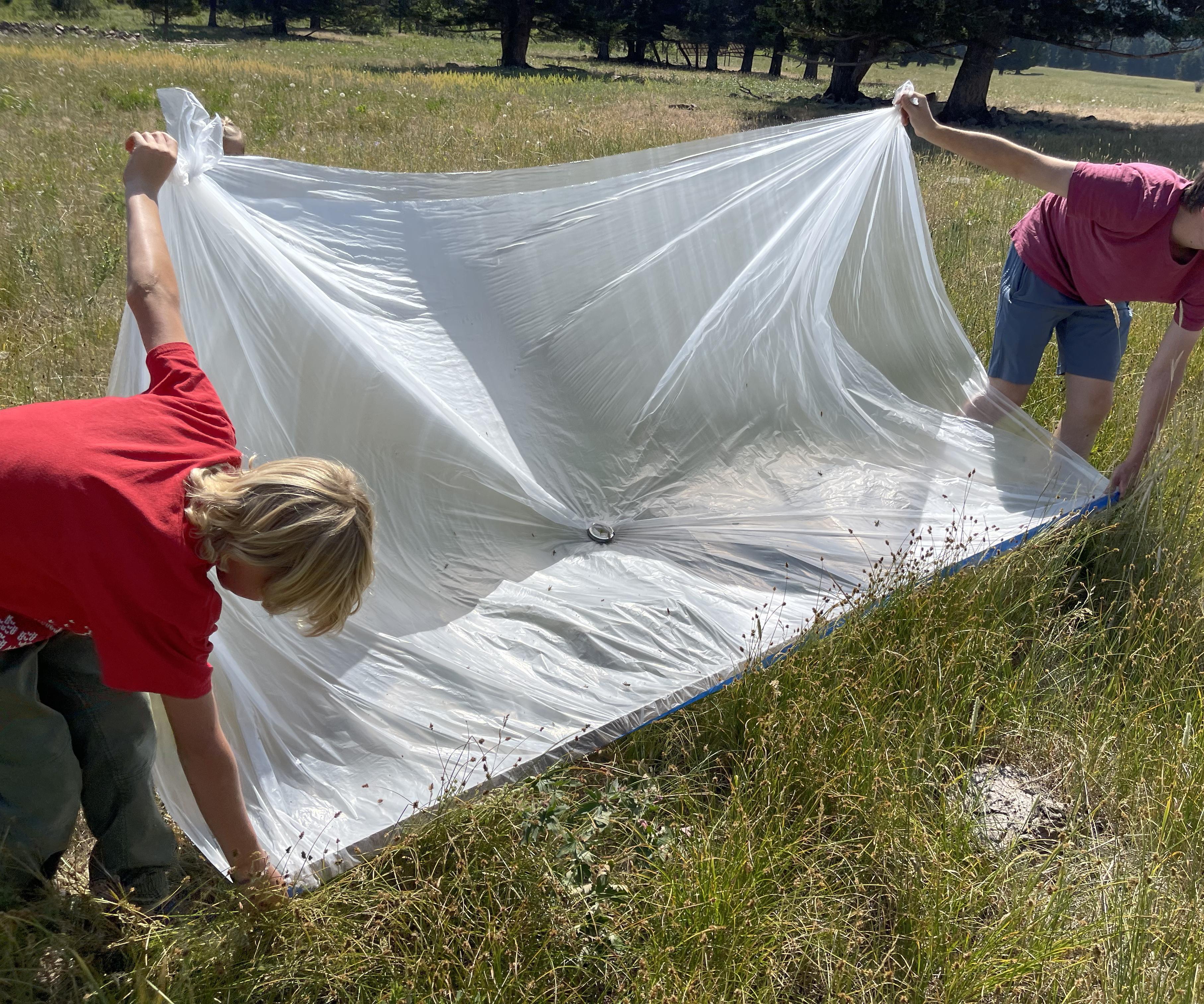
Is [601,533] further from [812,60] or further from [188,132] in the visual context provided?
[812,60]

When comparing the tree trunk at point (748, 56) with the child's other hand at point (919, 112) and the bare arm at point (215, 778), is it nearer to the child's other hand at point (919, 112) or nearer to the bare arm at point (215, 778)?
the child's other hand at point (919, 112)

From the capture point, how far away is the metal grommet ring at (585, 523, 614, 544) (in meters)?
2.99

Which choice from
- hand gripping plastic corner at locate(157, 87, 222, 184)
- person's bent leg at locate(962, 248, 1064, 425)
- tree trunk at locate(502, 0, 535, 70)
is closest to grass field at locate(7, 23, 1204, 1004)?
person's bent leg at locate(962, 248, 1064, 425)

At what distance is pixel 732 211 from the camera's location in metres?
3.29

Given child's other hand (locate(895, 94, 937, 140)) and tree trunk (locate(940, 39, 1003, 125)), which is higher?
tree trunk (locate(940, 39, 1003, 125))

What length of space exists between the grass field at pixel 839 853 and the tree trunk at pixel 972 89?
15.1 metres

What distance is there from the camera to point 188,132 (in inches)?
92.3

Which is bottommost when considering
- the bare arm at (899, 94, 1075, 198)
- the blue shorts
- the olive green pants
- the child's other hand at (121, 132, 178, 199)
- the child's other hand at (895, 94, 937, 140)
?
the olive green pants

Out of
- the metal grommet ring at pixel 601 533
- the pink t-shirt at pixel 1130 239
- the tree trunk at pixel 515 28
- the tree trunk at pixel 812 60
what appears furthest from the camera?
the tree trunk at pixel 515 28

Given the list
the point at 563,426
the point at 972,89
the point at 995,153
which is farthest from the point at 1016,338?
the point at 972,89

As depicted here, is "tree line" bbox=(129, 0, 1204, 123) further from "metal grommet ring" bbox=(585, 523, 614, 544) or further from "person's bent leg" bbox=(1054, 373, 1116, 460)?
"metal grommet ring" bbox=(585, 523, 614, 544)

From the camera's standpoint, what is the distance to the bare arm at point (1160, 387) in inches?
107

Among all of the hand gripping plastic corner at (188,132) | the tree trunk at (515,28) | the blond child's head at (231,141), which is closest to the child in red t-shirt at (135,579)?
the hand gripping plastic corner at (188,132)

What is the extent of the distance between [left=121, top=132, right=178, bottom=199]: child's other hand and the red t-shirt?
2.58 feet
